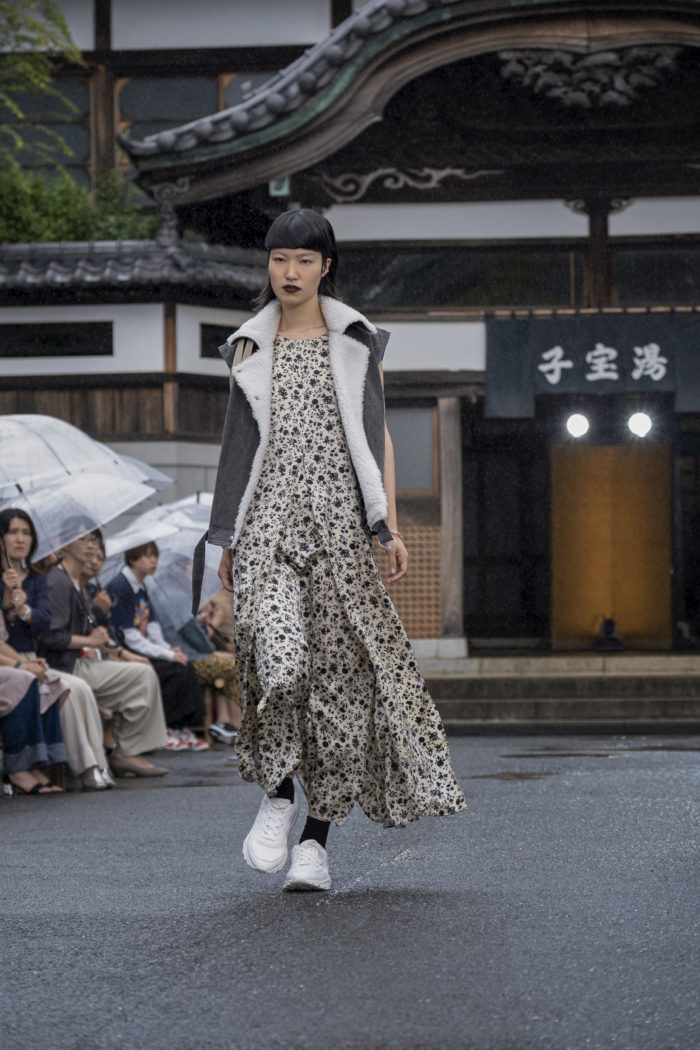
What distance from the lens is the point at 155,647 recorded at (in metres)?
11.4

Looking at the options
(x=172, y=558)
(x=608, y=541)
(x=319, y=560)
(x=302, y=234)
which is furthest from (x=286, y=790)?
(x=608, y=541)

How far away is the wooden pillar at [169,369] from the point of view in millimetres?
16328

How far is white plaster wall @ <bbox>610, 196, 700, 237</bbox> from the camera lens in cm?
1633

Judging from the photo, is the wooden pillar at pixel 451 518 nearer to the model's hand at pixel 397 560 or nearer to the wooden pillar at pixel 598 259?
the wooden pillar at pixel 598 259

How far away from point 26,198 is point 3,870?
13071 mm

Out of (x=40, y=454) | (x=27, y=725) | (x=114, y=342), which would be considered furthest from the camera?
(x=114, y=342)

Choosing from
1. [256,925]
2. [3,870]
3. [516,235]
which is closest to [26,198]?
[516,235]

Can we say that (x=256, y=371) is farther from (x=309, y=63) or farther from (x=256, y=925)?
(x=309, y=63)

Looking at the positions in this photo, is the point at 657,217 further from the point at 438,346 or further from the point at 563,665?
the point at 563,665

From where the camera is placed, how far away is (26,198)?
1725cm

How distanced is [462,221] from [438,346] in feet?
4.56

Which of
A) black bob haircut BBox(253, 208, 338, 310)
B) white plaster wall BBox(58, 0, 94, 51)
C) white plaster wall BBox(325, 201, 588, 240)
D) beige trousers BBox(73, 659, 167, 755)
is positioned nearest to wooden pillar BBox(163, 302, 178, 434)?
white plaster wall BBox(325, 201, 588, 240)

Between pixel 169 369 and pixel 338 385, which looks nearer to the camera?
pixel 338 385

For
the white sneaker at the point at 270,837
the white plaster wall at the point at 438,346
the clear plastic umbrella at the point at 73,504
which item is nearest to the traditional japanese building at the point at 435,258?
the white plaster wall at the point at 438,346
